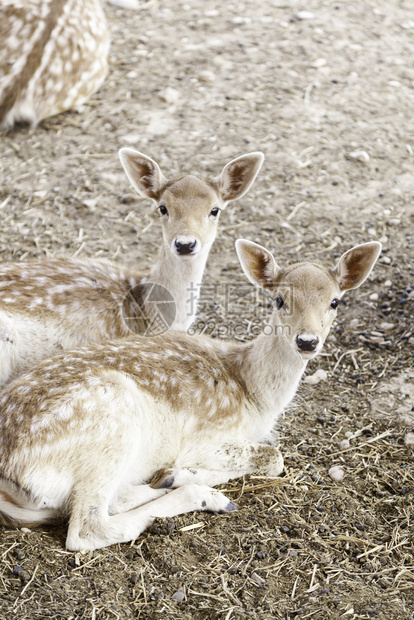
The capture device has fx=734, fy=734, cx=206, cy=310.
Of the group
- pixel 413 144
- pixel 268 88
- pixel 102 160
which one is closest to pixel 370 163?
pixel 413 144

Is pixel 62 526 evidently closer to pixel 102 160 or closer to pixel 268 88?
pixel 102 160

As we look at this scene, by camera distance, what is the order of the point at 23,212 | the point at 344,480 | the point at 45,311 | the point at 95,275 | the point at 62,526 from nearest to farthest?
the point at 62,526 → the point at 344,480 → the point at 45,311 → the point at 95,275 → the point at 23,212

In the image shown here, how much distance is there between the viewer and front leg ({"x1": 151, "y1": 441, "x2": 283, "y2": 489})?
357 cm

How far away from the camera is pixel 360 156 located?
611 cm

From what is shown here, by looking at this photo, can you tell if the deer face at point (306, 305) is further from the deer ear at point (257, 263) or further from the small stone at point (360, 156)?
the small stone at point (360, 156)

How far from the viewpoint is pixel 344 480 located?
12.0 feet

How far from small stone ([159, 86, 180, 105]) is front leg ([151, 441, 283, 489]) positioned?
4034 mm

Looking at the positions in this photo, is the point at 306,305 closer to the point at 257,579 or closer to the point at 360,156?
the point at 257,579

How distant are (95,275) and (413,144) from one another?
11.2 feet


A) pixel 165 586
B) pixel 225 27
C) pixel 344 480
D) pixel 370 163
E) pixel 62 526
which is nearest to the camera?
pixel 165 586

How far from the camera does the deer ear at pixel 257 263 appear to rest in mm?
3684

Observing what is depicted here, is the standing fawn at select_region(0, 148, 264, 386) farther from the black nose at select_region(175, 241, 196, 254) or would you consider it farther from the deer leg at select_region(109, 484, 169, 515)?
the deer leg at select_region(109, 484, 169, 515)

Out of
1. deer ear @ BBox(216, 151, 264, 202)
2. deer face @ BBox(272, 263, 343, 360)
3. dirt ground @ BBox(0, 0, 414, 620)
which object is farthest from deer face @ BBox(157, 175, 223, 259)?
dirt ground @ BBox(0, 0, 414, 620)

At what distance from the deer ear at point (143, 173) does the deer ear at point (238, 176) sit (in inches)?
13.7
